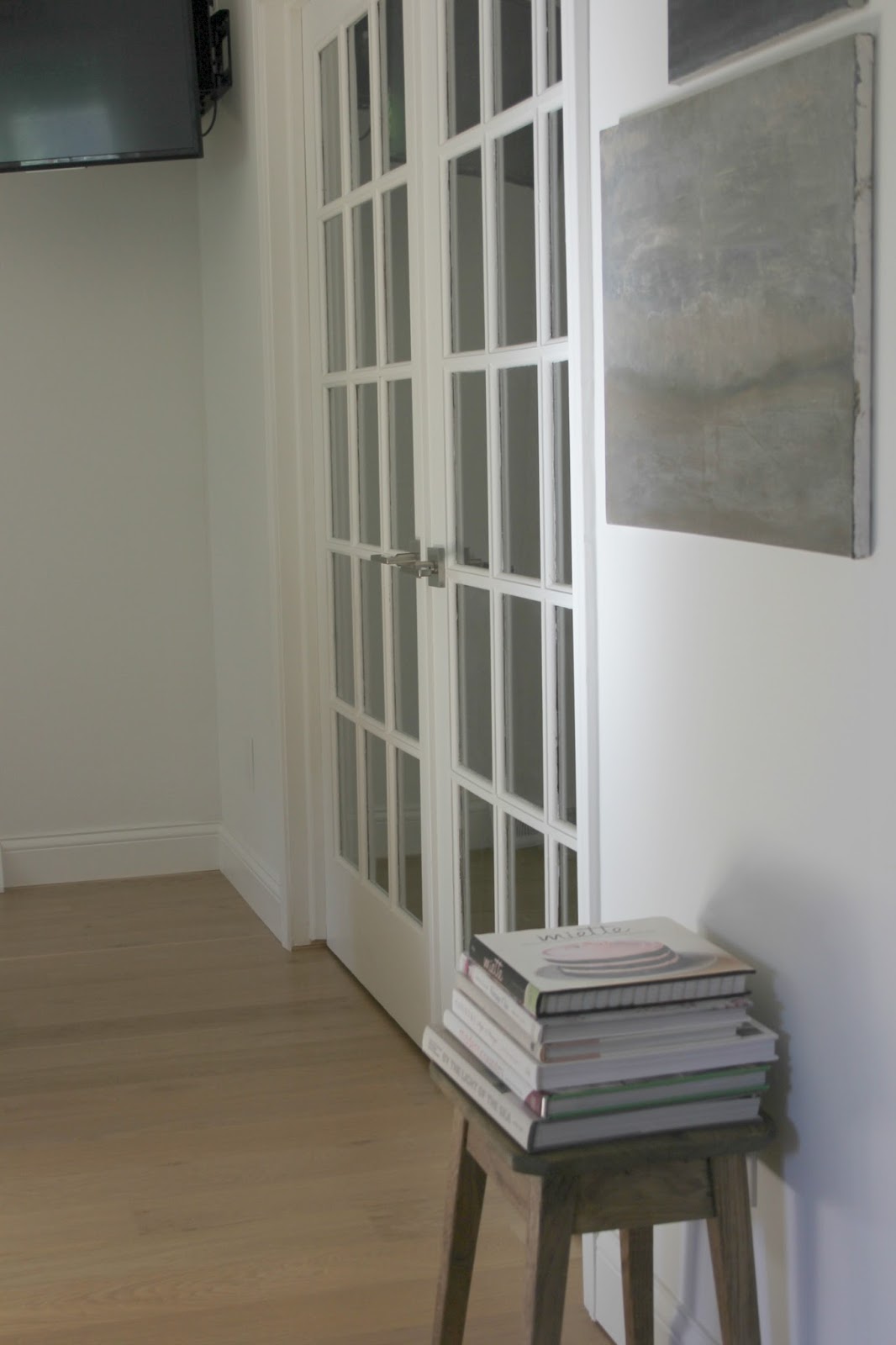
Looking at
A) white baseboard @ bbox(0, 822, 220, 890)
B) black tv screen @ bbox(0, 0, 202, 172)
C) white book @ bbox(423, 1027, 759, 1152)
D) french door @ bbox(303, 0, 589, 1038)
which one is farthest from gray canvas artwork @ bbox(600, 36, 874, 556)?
white baseboard @ bbox(0, 822, 220, 890)

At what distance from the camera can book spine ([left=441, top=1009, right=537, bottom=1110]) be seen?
5.16 feet

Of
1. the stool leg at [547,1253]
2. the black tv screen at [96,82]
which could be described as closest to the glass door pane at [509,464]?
the stool leg at [547,1253]

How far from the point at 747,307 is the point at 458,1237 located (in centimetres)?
113

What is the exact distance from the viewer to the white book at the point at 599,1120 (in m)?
1.56

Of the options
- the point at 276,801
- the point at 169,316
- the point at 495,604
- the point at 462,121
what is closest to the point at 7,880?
the point at 276,801

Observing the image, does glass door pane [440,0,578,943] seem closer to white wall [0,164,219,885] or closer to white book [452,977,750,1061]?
white book [452,977,750,1061]

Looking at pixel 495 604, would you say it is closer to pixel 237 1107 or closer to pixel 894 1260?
pixel 237 1107

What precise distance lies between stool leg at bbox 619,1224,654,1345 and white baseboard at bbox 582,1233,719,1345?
0.22 feet

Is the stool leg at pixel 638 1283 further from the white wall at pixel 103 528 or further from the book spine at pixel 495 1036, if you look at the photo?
the white wall at pixel 103 528

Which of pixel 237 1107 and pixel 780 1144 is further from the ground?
pixel 780 1144

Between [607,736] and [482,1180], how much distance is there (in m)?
0.59

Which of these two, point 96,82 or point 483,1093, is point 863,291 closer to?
point 483,1093

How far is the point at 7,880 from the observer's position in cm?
441

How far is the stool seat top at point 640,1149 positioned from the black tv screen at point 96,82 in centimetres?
292
